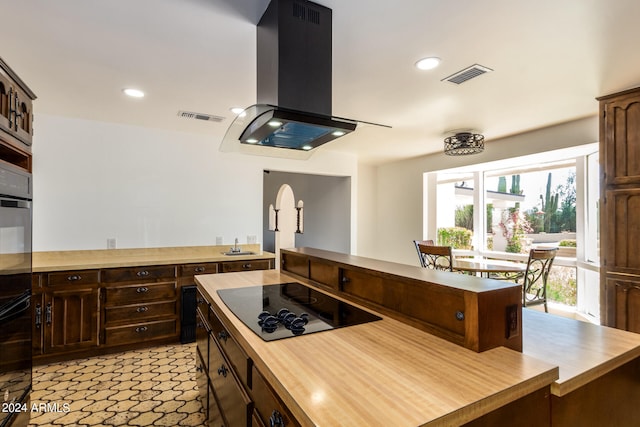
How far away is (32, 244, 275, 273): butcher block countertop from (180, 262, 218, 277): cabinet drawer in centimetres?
5

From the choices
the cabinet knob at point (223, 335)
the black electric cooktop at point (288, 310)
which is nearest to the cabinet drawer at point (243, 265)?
the black electric cooktop at point (288, 310)

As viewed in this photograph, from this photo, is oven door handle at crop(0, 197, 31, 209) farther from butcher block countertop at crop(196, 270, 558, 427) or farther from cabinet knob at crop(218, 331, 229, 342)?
butcher block countertop at crop(196, 270, 558, 427)

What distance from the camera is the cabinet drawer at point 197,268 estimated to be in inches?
138

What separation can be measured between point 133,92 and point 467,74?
2.68 meters

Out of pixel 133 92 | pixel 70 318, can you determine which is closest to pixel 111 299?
pixel 70 318

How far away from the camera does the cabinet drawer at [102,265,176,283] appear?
3.17m

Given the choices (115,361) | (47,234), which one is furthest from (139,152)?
(115,361)

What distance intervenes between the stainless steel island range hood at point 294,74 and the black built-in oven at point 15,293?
125 cm

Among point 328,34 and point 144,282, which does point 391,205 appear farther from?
point 328,34

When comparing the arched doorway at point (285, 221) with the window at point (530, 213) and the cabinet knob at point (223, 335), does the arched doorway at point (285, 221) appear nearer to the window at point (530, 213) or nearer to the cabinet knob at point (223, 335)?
the window at point (530, 213)

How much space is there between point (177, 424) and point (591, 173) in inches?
188

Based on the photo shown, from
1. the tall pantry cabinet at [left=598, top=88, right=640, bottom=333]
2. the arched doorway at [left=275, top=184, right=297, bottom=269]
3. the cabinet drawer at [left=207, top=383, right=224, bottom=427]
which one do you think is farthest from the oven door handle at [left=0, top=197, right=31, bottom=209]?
the tall pantry cabinet at [left=598, top=88, right=640, bottom=333]

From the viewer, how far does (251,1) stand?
164cm

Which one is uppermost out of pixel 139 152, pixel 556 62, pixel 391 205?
pixel 556 62
